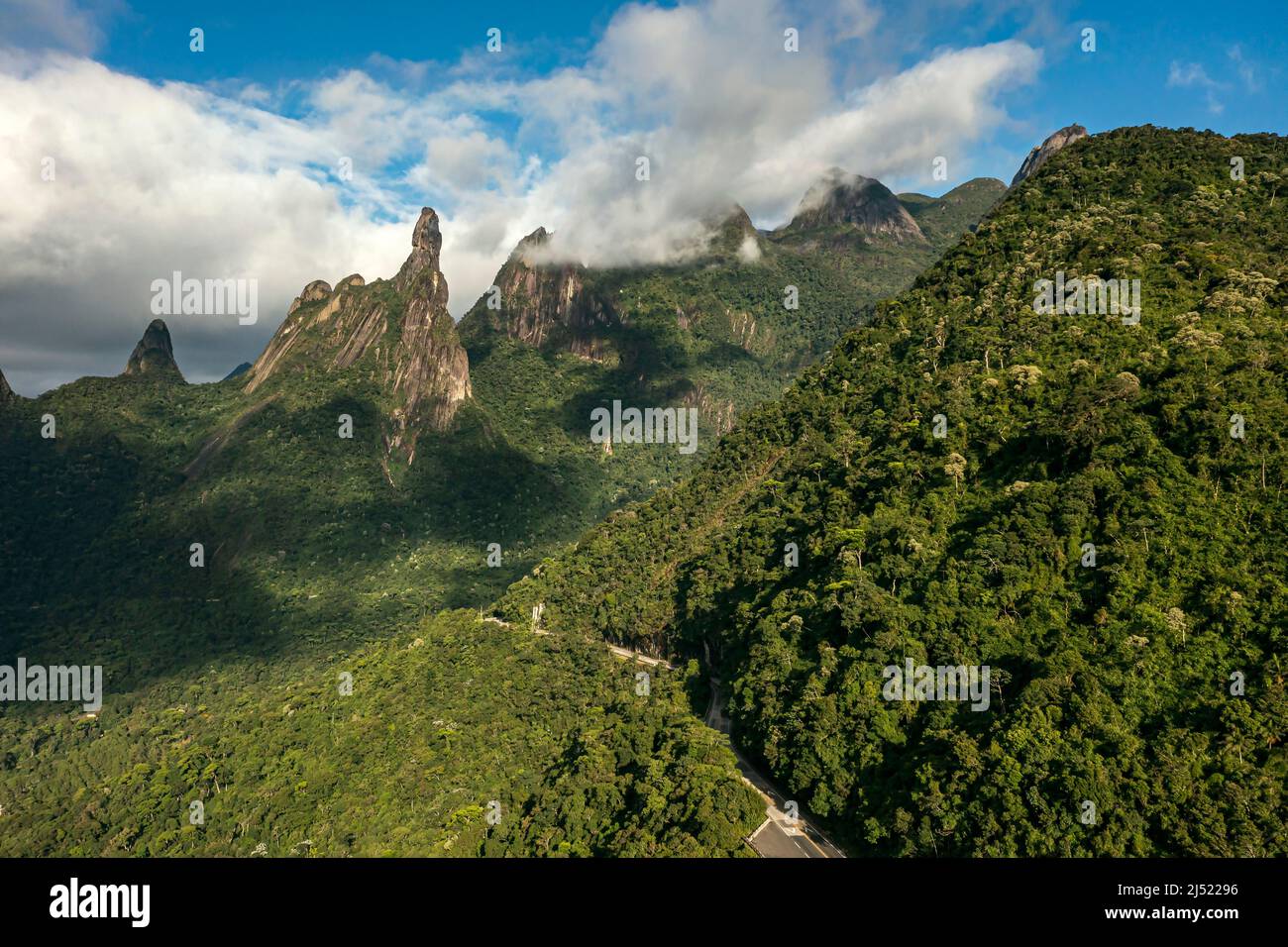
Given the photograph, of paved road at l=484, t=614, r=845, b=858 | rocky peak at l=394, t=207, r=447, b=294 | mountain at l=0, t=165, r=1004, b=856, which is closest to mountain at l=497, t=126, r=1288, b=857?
paved road at l=484, t=614, r=845, b=858

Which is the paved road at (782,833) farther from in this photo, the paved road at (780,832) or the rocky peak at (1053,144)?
the rocky peak at (1053,144)

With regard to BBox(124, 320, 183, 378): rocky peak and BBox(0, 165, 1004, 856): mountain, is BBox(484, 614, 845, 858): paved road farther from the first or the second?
BBox(124, 320, 183, 378): rocky peak

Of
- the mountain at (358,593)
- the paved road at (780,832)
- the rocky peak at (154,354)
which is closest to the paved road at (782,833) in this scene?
the paved road at (780,832)

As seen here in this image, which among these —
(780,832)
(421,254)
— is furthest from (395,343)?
(780,832)

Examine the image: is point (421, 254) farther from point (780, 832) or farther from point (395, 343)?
point (780, 832)
